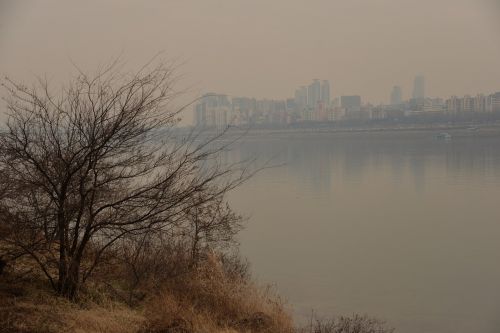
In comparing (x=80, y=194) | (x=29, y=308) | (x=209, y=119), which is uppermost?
(x=209, y=119)

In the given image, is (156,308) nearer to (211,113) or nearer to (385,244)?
(211,113)

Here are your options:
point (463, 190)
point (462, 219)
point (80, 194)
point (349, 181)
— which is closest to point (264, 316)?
point (80, 194)

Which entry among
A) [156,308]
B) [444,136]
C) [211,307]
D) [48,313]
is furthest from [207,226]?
[444,136]

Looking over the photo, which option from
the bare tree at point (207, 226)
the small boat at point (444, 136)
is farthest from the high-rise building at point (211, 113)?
the small boat at point (444, 136)

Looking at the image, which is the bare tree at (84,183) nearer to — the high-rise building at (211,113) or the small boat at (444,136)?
the high-rise building at (211,113)

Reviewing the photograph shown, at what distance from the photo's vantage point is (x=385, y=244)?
1952 cm

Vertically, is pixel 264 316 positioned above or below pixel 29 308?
below

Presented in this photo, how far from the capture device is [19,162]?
299 inches

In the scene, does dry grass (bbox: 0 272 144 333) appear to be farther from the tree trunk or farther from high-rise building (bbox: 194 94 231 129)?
high-rise building (bbox: 194 94 231 129)

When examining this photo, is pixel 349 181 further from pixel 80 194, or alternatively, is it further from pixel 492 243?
pixel 80 194

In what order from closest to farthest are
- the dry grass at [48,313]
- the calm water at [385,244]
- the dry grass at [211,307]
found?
the dry grass at [48,313] < the dry grass at [211,307] < the calm water at [385,244]

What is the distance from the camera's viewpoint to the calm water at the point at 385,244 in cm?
1337

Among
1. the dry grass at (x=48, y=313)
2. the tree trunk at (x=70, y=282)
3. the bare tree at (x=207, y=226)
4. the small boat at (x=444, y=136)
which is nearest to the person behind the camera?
the dry grass at (x=48, y=313)

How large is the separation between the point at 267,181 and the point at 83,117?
88.5 feet
